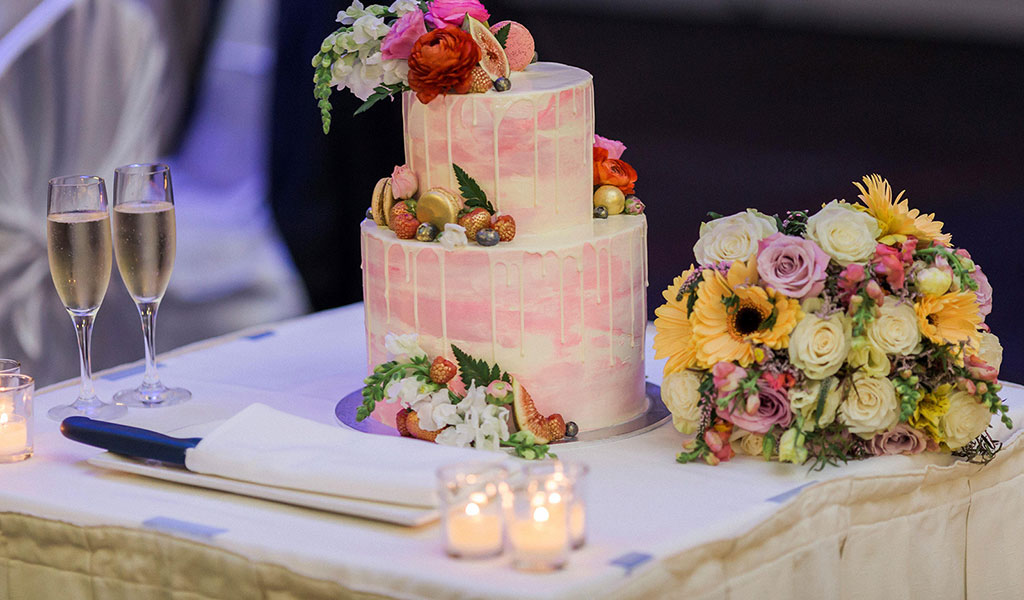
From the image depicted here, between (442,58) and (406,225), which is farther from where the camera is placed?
(406,225)

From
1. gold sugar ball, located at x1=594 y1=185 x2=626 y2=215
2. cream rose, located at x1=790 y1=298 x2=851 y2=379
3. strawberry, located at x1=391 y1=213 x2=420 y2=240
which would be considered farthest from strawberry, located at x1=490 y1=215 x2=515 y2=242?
cream rose, located at x1=790 y1=298 x2=851 y2=379

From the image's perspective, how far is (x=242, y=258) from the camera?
4.57 m

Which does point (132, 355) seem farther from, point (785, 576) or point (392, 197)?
point (785, 576)

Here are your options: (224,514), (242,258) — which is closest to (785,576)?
(224,514)

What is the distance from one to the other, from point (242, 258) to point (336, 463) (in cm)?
299

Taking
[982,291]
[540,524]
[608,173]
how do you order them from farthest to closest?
1. [608,173]
2. [982,291]
3. [540,524]

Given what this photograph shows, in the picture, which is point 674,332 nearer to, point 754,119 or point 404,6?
point 404,6

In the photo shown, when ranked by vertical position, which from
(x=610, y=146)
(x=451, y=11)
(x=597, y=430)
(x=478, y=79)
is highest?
(x=451, y=11)

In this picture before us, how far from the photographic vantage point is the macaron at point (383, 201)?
213 centimetres

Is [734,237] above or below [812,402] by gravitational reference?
above

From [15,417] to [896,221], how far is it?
133 centimetres

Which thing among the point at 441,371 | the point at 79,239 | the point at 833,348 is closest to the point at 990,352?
the point at 833,348

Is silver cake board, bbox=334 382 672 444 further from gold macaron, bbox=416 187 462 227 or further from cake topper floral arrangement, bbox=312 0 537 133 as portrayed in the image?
cake topper floral arrangement, bbox=312 0 537 133

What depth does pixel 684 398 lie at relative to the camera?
1.90m
